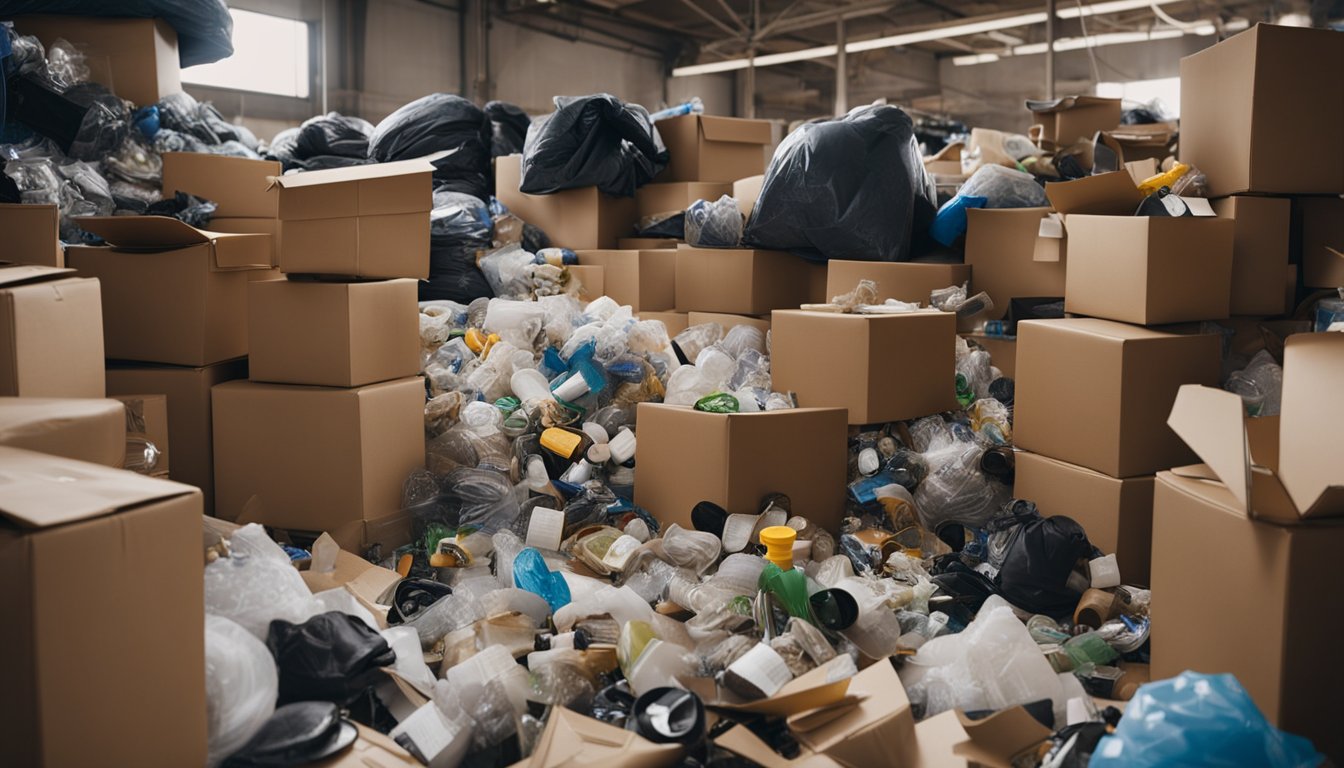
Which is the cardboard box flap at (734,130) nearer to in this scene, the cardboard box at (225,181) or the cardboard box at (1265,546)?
the cardboard box at (225,181)

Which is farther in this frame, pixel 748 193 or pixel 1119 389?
pixel 748 193

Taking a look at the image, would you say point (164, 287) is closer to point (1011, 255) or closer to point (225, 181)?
point (225, 181)

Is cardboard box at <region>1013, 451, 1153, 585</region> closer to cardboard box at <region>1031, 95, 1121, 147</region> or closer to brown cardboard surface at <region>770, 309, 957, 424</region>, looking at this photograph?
brown cardboard surface at <region>770, 309, 957, 424</region>

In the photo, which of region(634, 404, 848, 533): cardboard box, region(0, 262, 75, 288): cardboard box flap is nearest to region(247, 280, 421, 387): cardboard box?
region(0, 262, 75, 288): cardboard box flap

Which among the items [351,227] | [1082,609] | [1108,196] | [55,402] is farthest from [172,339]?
[1108,196]

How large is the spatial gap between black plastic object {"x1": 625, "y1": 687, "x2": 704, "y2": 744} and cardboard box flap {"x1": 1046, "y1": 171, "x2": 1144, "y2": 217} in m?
1.62

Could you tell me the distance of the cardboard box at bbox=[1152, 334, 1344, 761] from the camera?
1337 millimetres

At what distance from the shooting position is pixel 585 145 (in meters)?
3.54

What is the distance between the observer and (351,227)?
2207 mm

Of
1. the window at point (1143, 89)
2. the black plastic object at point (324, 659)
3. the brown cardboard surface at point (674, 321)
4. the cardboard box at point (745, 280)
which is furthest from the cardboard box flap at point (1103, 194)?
the window at point (1143, 89)

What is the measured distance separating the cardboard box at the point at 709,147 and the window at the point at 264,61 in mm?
4214

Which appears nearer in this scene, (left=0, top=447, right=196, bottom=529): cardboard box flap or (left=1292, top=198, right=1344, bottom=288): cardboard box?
(left=0, top=447, right=196, bottom=529): cardboard box flap

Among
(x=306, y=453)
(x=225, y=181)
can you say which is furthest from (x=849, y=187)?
(x=225, y=181)

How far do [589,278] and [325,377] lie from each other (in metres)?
1.41
